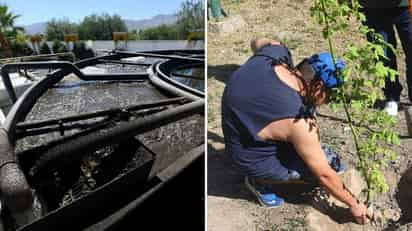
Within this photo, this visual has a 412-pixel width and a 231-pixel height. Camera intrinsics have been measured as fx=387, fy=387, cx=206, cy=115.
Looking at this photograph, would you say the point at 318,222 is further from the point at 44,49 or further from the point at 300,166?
the point at 44,49

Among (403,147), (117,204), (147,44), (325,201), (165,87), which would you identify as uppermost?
(147,44)

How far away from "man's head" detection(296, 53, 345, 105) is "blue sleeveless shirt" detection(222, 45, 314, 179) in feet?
0.18

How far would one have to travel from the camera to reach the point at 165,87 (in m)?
1.39

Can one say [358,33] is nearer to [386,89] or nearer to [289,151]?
[386,89]

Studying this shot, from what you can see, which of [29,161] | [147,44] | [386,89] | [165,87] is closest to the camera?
[29,161]

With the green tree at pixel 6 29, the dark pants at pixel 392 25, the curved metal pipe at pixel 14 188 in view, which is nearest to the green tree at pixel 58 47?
the green tree at pixel 6 29

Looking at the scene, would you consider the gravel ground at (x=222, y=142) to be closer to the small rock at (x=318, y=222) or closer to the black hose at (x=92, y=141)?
the small rock at (x=318, y=222)

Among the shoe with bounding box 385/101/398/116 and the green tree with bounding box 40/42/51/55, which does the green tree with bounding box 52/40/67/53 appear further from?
the shoe with bounding box 385/101/398/116

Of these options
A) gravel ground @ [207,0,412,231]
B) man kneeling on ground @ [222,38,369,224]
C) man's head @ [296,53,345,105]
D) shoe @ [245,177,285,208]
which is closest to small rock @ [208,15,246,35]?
gravel ground @ [207,0,412,231]

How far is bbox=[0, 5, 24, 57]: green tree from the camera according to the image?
3.01 feet

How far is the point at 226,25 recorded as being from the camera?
141 cm

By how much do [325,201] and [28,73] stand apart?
4.05ft

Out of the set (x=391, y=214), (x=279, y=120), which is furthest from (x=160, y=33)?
(x=391, y=214)

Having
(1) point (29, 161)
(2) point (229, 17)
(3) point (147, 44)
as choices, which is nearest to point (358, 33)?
Result: (2) point (229, 17)
